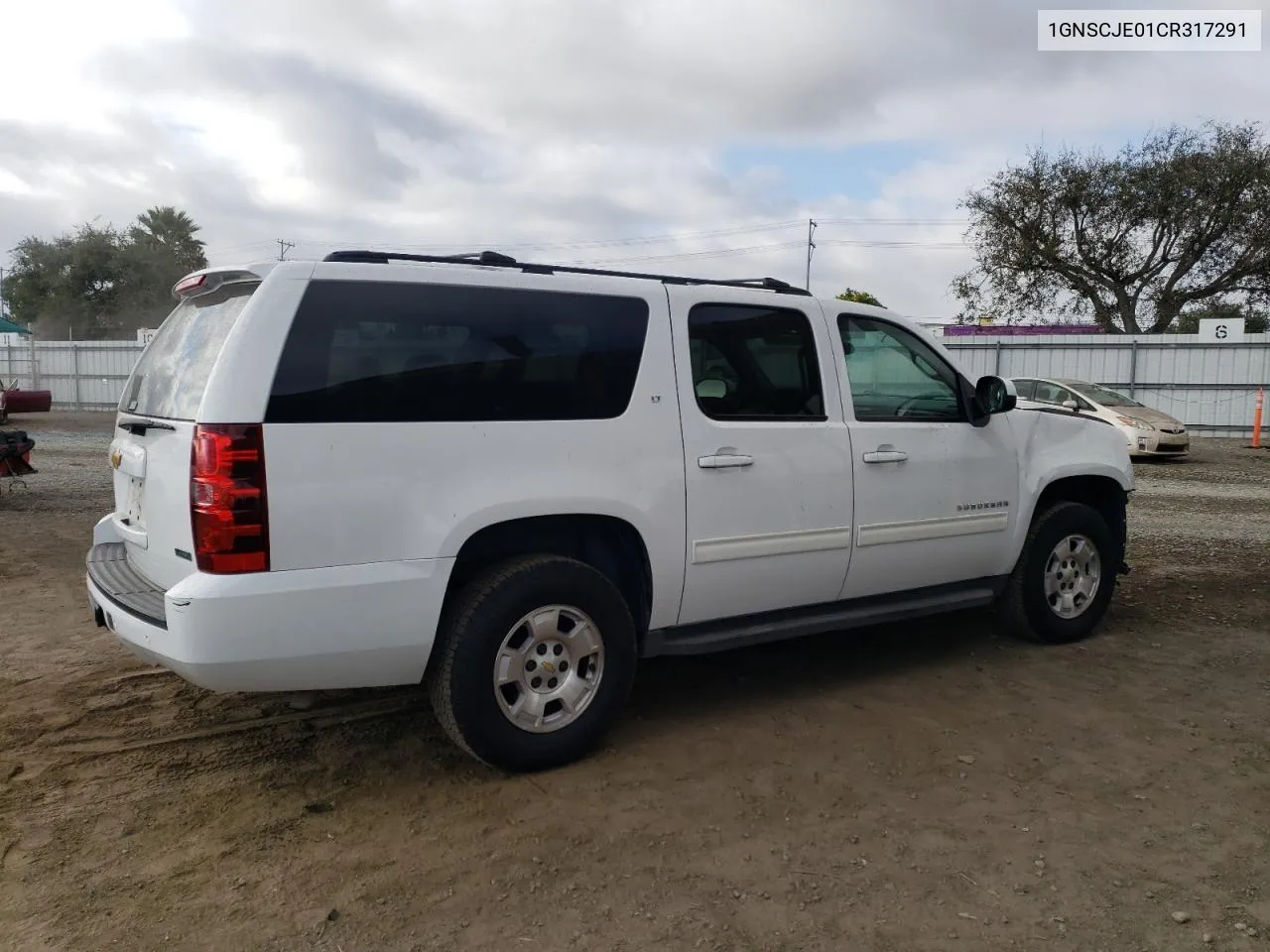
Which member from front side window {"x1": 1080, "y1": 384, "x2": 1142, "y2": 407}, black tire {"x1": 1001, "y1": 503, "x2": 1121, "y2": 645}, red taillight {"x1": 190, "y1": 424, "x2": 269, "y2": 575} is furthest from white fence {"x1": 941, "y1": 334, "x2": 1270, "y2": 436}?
red taillight {"x1": 190, "y1": 424, "x2": 269, "y2": 575}

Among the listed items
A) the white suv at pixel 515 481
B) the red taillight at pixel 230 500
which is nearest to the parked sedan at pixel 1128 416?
the white suv at pixel 515 481

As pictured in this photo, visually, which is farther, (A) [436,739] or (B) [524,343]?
(A) [436,739]

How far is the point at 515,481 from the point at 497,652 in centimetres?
62

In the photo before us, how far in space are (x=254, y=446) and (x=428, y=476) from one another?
A: 581 mm

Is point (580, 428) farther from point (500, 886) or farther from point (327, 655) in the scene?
point (500, 886)

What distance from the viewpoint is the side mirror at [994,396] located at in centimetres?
512

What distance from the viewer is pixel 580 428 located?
3.89 meters

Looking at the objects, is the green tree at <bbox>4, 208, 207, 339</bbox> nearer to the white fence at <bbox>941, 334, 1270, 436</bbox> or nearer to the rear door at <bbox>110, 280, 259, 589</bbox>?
the white fence at <bbox>941, 334, 1270, 436</bbox>

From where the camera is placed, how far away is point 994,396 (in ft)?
16.9

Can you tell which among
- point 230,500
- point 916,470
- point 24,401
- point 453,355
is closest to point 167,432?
point 230,500

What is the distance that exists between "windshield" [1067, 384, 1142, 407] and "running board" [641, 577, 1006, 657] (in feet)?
45.3

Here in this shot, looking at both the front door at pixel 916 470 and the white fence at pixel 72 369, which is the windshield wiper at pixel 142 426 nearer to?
the front door at pixel 916 470

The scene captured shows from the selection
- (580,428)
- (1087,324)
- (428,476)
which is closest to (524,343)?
(580,428)

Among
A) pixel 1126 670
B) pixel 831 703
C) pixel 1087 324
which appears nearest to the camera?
pixel 831 703
